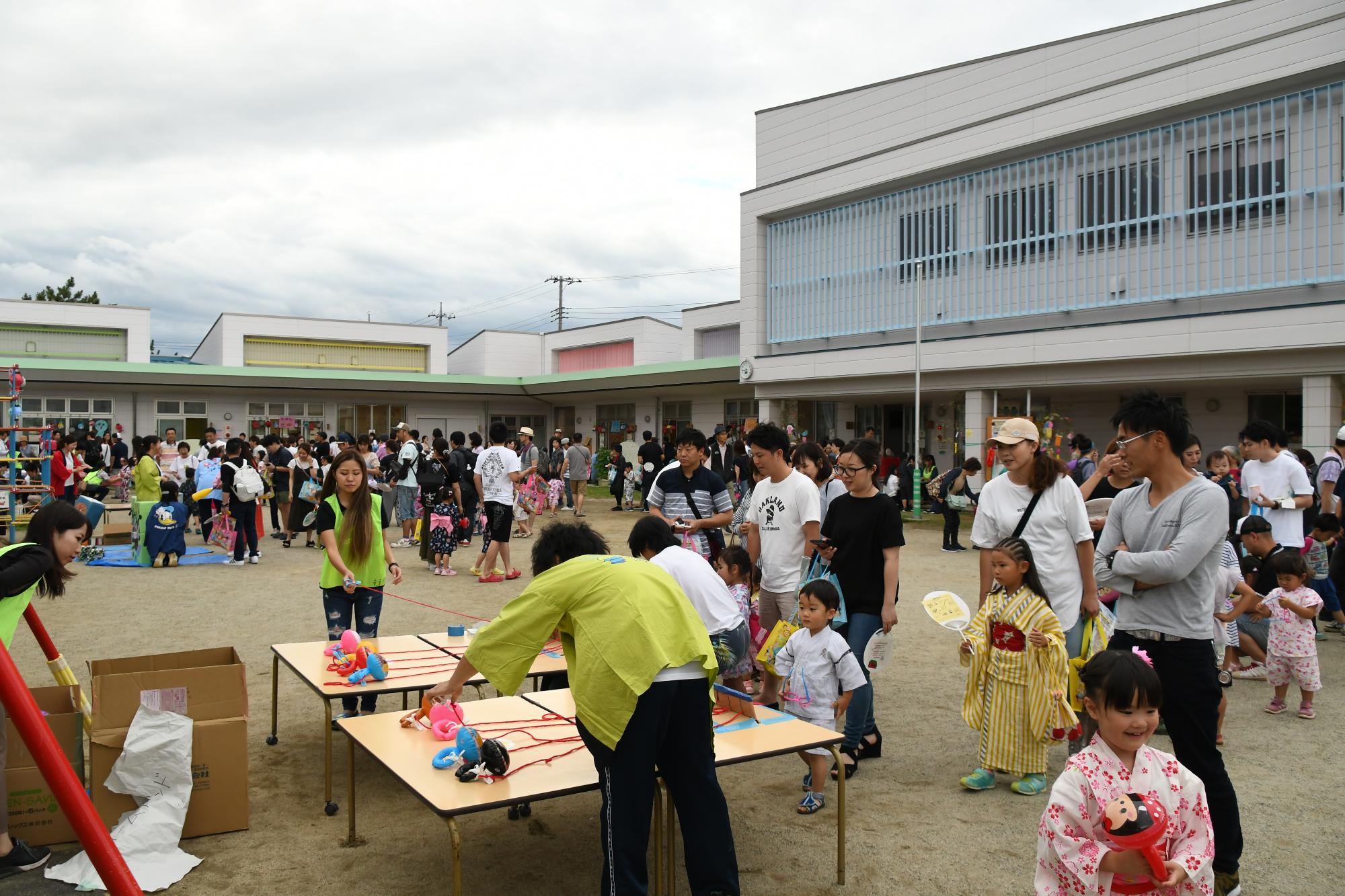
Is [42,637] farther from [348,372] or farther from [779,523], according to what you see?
[348,372]

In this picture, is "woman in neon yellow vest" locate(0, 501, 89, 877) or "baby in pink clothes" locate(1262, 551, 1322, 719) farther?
"baby in pink clothes" locate(1262, 551, 1322, 719)

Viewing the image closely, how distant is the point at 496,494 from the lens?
10.8 meters

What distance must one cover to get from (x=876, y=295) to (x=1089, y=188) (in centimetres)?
466

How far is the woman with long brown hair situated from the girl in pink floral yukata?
6.26 feet

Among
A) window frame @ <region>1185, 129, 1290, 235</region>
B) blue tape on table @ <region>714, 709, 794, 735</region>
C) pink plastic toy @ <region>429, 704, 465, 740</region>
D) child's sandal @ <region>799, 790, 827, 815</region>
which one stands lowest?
child's sandal @ <region>799, 790, 827, 815</region>

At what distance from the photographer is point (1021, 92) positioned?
56.7 ft

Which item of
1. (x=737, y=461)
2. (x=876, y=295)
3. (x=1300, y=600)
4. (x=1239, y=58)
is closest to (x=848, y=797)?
(x=1300, y=600)

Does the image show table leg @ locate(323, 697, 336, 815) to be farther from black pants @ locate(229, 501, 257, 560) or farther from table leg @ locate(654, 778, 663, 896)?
black pants @ locate(229, 501, 257, 560)

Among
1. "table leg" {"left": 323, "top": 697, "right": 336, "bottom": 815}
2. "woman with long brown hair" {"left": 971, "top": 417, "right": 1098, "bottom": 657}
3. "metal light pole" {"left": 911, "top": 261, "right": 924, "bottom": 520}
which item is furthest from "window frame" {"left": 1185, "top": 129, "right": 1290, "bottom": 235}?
"table leg" {"left": 323, "top": 697, "right": 336, "bottom": 815}

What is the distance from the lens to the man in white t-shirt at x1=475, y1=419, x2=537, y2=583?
1070 centimetres

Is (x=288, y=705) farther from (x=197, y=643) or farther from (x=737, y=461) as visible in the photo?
(x=737, y=461)

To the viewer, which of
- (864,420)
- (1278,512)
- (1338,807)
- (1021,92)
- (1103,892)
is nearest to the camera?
(1103,892)

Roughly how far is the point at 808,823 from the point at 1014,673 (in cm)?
127

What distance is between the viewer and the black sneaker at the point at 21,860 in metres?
3.77
